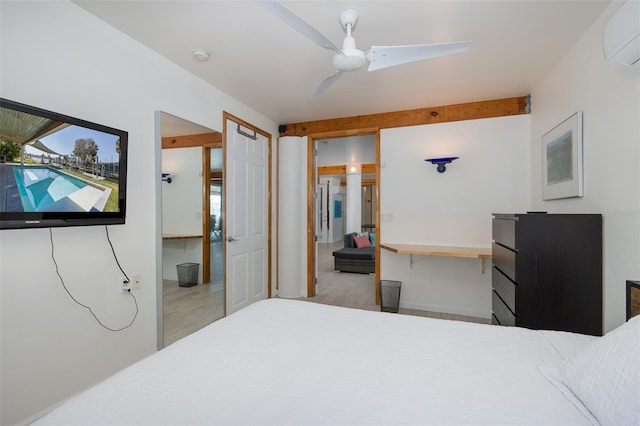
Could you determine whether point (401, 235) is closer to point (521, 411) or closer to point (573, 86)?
point (573, 86)

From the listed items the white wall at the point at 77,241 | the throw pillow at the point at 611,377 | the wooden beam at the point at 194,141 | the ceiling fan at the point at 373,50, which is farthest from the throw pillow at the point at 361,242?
the throw pillow at the point at 611,377

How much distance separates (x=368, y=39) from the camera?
2109 mm

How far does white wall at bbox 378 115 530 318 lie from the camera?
129 inches

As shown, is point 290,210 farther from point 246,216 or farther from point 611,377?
point 611,377

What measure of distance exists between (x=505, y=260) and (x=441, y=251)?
811 millimetres

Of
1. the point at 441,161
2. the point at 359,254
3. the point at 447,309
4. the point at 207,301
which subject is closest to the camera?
the point at 207,301

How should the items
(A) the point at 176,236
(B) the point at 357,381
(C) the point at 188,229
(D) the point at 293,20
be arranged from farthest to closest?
(C) the point at 188,229
(A) the point at 176,236
(D) the point at 293,20
(B) the point at 357,381

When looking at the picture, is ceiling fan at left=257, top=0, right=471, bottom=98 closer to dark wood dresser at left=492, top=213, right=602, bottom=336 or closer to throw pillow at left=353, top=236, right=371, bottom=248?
dark wood dresser at left=492, top=213, right=602, bottom=336

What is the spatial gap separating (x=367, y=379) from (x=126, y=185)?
76.7 inches

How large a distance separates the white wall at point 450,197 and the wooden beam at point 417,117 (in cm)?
7

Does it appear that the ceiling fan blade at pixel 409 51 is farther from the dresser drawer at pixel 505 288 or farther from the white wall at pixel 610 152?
the dresser drawer at pixel 505 288

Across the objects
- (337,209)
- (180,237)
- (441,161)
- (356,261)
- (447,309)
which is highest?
(441,161)

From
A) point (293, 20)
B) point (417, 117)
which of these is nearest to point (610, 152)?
point (293, 20)

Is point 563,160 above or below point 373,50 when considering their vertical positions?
below
